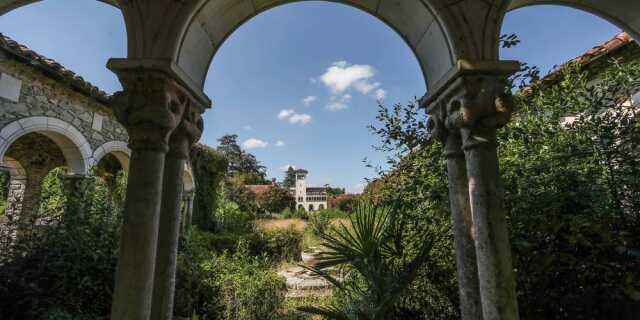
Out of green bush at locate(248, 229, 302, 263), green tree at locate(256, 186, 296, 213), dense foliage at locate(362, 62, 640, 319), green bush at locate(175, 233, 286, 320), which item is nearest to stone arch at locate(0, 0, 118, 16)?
green bush at locate(175, 233, 286, 320)

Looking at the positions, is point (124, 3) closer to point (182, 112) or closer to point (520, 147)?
point (182, 112)

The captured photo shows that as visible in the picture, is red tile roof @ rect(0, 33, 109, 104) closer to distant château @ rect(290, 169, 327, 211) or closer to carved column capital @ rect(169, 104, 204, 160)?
carved column capital @ rect(169, 104, 204, 160)

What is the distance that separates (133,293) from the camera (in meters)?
1.58

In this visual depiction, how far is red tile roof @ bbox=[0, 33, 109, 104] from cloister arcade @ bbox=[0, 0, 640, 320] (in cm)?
337

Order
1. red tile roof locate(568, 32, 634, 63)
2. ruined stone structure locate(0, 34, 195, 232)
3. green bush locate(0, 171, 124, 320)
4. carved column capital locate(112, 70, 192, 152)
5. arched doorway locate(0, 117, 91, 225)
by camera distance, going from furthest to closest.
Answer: arched doorway locate(0, 117, 91, 225), ruined stone structure locate(0, 34, 195, 232), red tile roof locate(568, 32, 634, 63), green bush locate(0, 171, 124, 320), carved column capital locate(112, 70, 192, 152)

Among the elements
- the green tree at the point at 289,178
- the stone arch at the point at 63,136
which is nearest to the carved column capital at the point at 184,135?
the stone arch at the point at 63,136

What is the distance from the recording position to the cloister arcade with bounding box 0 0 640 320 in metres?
1.63

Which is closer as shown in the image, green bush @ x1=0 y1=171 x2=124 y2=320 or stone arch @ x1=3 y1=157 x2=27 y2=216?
green bush @ x1=0 y1=171 x2=124 y2=320

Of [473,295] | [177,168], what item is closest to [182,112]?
[177,168]

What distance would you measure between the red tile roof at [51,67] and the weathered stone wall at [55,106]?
0.48 ft

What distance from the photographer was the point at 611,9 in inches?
87.7

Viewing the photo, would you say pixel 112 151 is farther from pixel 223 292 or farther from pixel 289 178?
pixel 289 178

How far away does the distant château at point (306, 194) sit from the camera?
44.7m

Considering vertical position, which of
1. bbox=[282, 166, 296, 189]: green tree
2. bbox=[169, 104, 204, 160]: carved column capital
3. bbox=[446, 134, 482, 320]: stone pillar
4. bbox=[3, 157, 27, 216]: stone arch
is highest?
bbox=[282, 166, 296, 189]: green tree
